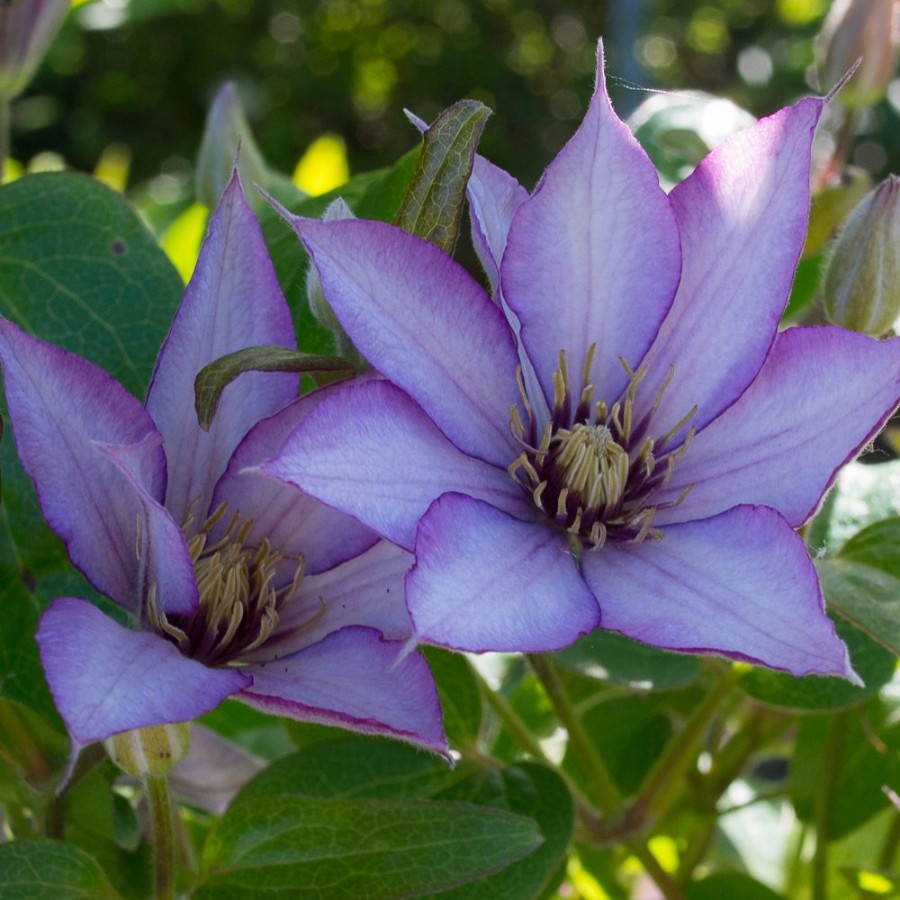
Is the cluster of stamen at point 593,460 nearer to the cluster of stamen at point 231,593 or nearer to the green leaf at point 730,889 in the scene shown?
the cluster of stamen at point 231,593

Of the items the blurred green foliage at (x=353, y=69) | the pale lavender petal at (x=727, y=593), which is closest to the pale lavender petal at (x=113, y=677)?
the pale lavender petal at (x=727, y=593)

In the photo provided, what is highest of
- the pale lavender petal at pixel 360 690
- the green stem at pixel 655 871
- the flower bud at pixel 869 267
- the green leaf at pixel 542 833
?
the flower bud at pixel 869 267

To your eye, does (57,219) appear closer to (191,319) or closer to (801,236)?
(191,319)

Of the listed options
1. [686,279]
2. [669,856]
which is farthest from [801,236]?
[669,856]

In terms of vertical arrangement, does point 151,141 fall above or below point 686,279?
below

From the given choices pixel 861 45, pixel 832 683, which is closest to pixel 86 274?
pixel 832 683

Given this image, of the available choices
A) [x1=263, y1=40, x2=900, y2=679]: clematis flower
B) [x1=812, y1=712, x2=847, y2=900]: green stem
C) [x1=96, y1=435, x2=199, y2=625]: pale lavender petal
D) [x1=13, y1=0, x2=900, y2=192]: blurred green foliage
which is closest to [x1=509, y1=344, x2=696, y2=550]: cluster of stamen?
[x1=263, y1=40, x2=900, y2=679]: clematis flower
